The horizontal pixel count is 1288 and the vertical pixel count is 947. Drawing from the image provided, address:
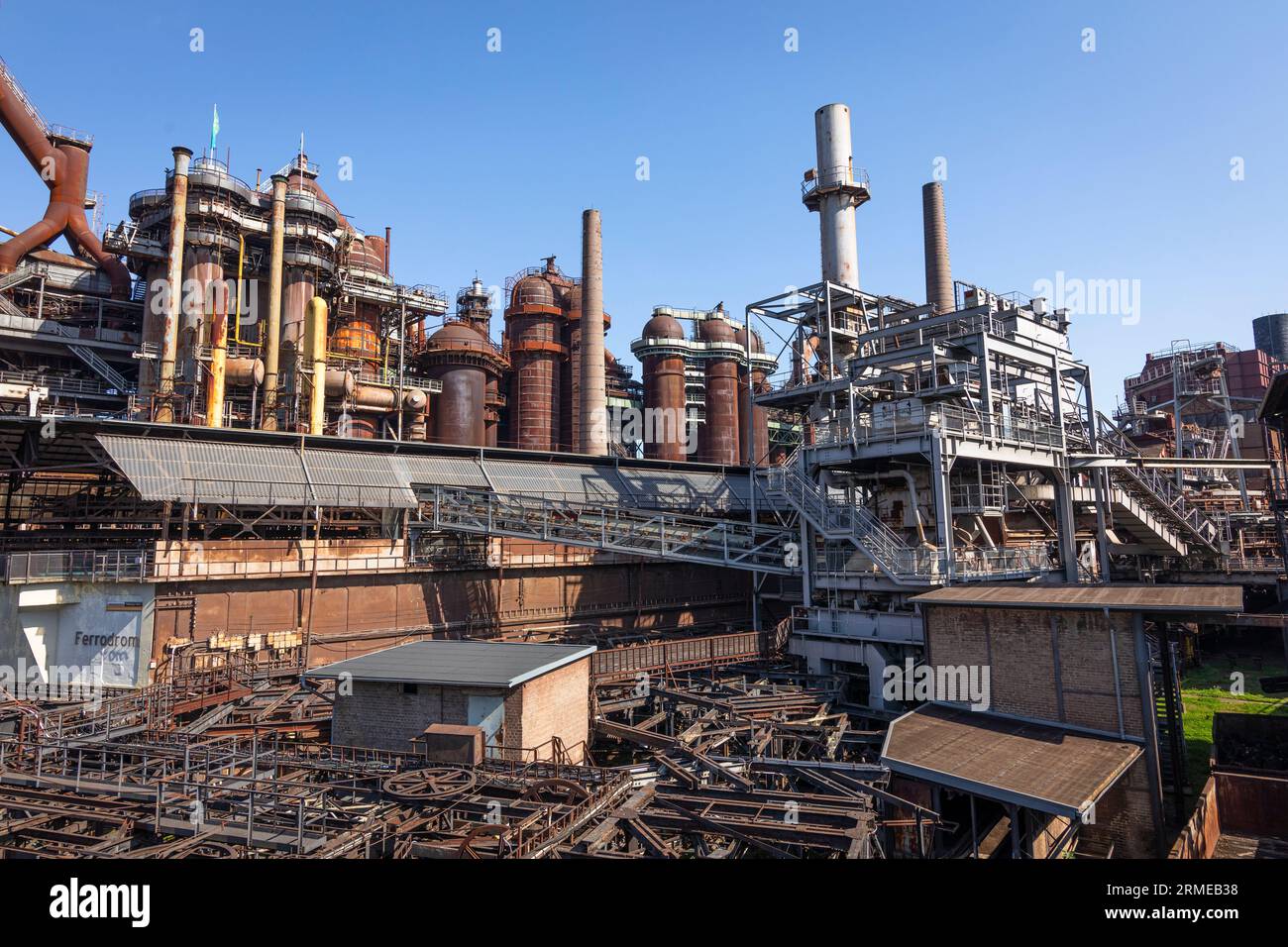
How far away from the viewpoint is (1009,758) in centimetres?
1255

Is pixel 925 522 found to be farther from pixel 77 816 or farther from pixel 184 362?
pixel 184 362

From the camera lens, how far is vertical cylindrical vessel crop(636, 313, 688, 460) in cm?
5075

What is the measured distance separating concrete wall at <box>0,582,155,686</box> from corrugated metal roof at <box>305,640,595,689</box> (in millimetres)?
8363

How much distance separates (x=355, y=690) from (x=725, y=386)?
40.0 m

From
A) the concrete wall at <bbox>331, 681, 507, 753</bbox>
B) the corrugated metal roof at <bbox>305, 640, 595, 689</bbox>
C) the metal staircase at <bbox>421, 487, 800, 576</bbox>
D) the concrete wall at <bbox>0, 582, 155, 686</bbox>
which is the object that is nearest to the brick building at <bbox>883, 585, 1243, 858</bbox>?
the corrugated metal roof at <bbox>305, 640, 595, 689</bbox>

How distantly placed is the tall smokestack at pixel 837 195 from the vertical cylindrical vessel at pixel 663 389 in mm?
18259

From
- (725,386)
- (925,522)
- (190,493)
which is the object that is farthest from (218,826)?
(725,386)

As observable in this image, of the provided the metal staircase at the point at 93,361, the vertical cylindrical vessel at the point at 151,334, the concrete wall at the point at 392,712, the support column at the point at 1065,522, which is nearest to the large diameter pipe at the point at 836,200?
the support column at the point at 1065,522

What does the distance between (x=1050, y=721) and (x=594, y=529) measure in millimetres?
16571

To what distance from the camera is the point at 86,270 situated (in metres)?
40.9

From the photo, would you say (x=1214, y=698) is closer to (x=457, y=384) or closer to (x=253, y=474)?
(x=253, y=474)

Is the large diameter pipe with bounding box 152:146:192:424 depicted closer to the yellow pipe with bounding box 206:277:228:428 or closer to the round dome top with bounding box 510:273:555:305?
the yellow pipe with bounding box 206:277:228:428

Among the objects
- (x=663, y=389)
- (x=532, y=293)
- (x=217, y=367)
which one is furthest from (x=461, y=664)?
(x=663, y=389)
